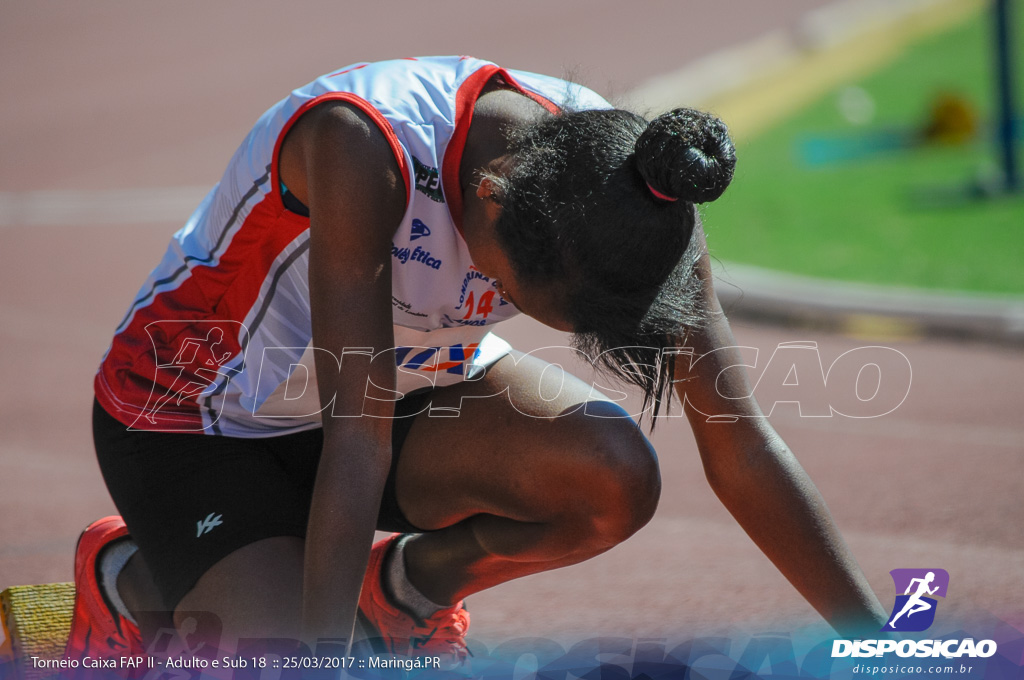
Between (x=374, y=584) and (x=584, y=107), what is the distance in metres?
1.26

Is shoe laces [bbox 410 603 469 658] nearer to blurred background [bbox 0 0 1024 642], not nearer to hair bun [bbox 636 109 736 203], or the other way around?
blurred background [bbox 0 0 1024 642]

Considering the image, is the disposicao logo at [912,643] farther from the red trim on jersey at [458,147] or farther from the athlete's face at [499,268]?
the red trim on jersey at [458,147]

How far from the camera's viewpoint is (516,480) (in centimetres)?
257

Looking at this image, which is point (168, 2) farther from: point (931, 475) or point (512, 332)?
point (931, 475)

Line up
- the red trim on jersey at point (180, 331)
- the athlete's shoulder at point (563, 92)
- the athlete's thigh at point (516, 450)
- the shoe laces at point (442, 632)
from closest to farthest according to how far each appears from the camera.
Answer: the athlete's shoulder at point (563, 92) → the red trim on jersey at point (180, 331) → the athlete's thigh at point (516, 450) → the shoe laces at point (442, 632)

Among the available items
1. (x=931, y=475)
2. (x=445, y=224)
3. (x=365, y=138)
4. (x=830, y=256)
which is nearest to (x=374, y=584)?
(x=445, y=224)

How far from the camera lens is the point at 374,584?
9.05 ft

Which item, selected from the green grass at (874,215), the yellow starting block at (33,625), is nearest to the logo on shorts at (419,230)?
the yellow starting block at (33,625)

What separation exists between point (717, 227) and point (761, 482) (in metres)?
5.27

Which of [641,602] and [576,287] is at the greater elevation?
[576,287]

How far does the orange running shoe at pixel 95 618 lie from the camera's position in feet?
8.50

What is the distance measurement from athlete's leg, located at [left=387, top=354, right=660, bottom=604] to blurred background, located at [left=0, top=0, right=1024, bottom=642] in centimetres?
44

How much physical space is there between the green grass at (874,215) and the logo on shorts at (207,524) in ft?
12.5

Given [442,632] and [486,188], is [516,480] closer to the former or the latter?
[442,632]
